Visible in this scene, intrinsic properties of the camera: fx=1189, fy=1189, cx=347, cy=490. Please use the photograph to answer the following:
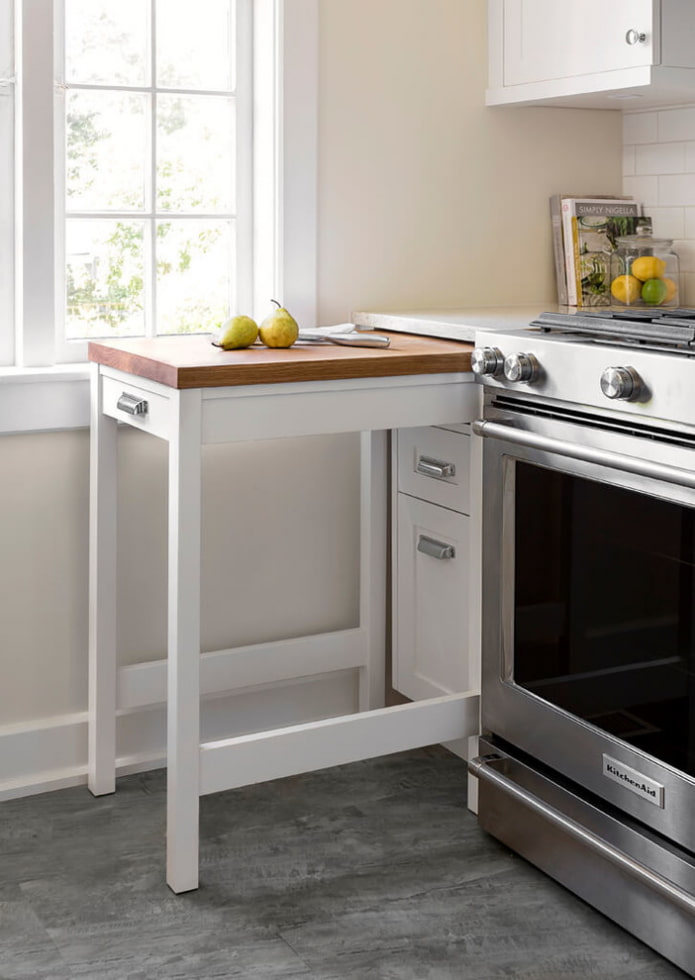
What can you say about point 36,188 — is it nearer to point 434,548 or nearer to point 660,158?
Answer: point 434,548

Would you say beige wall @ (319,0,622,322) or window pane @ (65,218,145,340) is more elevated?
beige wall @ (319,0,622,322)

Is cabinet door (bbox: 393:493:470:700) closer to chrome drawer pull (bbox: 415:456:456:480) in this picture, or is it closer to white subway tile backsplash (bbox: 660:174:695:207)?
chrome drawer pull (bbox: 415:456:456:480)

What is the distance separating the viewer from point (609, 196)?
3059mm

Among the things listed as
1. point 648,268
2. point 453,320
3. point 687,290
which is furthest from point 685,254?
point 453,320

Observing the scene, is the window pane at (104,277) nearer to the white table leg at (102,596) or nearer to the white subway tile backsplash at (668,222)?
the white table leg at (102,596)

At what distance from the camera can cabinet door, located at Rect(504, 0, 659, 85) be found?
247 cm

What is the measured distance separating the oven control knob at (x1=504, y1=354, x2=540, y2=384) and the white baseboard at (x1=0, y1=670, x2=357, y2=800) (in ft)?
3.58

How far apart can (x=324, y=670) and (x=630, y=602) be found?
40.7 inches

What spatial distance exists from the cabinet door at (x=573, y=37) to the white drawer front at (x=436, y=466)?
877mm

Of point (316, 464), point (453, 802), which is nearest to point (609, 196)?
point (316, 464)

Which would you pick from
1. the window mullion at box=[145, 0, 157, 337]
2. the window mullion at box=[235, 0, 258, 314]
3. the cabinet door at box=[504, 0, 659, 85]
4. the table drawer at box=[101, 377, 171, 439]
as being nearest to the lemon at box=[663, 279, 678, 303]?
the cabinet door at box=[504, 0, 659, 85]

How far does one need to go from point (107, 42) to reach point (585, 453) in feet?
4.75

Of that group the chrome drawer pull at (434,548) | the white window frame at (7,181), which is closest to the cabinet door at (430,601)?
the chrome drawer pull at (434,548)

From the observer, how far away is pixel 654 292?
2.75 m
